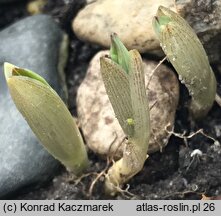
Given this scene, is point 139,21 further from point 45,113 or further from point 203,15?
point 45,113

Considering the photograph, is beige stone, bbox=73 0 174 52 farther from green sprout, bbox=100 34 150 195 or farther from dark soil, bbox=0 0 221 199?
green sprout, bbox=100 34 150 195

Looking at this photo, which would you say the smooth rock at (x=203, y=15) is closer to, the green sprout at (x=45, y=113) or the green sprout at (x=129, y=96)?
the green sprout at (x=129, y=96)

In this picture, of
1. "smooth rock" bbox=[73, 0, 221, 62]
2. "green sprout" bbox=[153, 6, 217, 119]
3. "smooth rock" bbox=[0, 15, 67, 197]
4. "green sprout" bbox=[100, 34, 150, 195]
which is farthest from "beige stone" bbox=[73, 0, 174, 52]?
"green sprout" bbox=[100, 34, 150, 195]

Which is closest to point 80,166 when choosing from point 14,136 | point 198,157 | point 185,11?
point 14,136

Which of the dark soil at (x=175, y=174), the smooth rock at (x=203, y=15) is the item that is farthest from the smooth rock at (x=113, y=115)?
the smooth rock at (x=203, y=15)

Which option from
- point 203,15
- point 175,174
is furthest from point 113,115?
point 203,15

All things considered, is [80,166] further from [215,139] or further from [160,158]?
[215,139]
